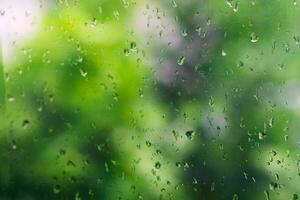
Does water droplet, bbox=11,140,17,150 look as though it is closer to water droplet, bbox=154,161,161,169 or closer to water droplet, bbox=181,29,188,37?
water droplet, bbox=154,161,161,169

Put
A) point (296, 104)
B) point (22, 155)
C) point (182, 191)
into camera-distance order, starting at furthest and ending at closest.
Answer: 1. point (296, 104)
2. point (182, 191)
3. point (22, 155)

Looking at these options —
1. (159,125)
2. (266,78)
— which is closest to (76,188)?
(159,125)

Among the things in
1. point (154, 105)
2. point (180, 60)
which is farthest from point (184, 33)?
point (154, 105)

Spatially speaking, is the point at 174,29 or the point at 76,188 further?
the point at 174,29

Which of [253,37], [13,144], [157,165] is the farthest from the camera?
[253,37]

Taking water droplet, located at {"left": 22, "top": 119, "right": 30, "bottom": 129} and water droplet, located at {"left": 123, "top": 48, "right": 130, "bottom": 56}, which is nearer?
water droplet, located at {"left": 22, "top": 119, "right": 30, "bottom": 129}

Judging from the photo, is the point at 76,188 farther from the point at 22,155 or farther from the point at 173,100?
the point at 173,100

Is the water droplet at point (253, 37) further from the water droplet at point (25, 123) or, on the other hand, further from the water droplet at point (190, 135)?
the water droplet at point (25, 123)

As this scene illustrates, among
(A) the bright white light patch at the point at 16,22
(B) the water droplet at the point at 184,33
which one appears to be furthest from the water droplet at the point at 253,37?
(A) the bright white light patch at the point at 16,22

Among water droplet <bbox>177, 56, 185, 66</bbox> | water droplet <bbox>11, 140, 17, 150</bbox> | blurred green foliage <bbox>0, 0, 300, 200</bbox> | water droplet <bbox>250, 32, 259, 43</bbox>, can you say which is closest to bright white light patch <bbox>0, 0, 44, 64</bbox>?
blurred green foliage <bbox>0, 0, 300, 200</bbox>

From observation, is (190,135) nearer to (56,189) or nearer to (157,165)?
(157,165)

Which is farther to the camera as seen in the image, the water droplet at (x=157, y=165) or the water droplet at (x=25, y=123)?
the water droplet at (x=157, y=165)
